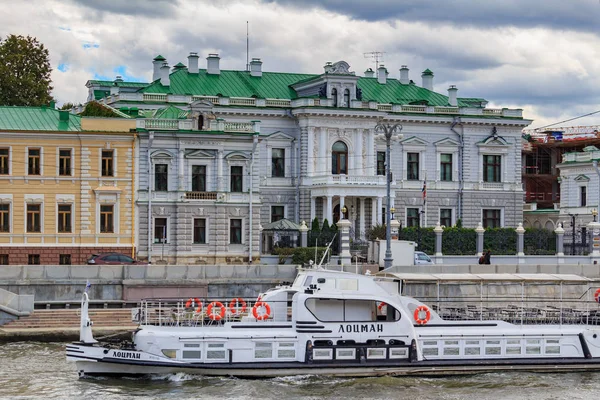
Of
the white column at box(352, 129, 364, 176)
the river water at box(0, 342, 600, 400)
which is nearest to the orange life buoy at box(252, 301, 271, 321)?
the river water at box(0, 342, 600, 400)

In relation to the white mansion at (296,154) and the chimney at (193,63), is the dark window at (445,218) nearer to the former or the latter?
the white mansion at (296,154)

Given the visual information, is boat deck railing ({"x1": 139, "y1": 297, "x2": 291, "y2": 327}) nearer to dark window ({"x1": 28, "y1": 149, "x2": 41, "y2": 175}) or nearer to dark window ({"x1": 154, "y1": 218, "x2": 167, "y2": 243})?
dark window ({"x1": 28, "y1": 149, "x2": 41, "y2": 175})

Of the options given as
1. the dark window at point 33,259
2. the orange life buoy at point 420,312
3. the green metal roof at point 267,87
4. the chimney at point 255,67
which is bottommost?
the orange life buoy at point 420,312

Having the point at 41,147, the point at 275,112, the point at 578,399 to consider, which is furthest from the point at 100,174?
the point at 578,399

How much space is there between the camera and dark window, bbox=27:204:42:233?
58.6m

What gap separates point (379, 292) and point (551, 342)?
6.20 m

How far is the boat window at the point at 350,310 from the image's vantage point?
37438 millimetres

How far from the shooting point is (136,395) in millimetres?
34625

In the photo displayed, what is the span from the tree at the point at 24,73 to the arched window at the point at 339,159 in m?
19.9

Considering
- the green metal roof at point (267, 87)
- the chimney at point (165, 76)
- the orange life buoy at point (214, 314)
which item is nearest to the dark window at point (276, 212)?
the green metal roof at point (267, 87)

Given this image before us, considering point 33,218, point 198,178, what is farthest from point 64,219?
point 198,178

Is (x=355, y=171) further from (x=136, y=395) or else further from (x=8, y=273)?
(x=136, y=395)

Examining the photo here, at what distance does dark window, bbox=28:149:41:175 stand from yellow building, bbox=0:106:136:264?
0.08 ft

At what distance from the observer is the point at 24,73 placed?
80.2 metres
